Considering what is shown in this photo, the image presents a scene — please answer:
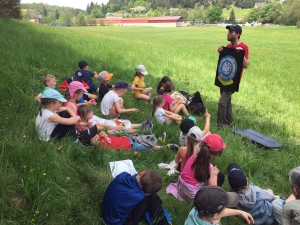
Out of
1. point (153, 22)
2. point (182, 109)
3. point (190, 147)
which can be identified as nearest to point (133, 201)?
point (190, 147)

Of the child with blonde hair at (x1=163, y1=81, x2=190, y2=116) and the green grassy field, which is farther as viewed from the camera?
the child with blonde hair at (x1=163, y1=81, x2=190, y2=116)

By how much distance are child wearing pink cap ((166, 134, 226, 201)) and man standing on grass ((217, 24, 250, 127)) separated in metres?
2.55

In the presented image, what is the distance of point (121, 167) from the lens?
3.95 meters

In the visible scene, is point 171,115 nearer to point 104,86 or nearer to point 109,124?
point 109,124

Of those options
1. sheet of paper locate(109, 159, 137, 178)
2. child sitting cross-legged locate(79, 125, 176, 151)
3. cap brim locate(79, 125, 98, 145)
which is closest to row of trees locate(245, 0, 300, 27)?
child sitting cross-legged locate(79, 125, 176, 151)

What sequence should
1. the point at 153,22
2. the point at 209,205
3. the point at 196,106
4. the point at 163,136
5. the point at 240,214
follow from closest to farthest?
the point at 209,205, the point at 240,214, the point at 163,136, the point at 196,106, the point at 153,22

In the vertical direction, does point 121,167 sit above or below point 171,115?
above

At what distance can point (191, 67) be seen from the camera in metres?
13.4

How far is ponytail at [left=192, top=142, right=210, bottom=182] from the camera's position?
358 cm

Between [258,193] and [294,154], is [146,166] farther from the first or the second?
[294,154]

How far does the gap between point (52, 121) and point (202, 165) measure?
7.04 feet

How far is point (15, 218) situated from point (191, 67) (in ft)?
37.8

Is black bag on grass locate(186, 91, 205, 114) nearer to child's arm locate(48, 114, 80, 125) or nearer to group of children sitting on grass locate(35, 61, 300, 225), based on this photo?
group of children sitting on grass locate(35, 61, 300, 225)

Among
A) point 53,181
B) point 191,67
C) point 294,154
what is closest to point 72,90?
point 53,181
